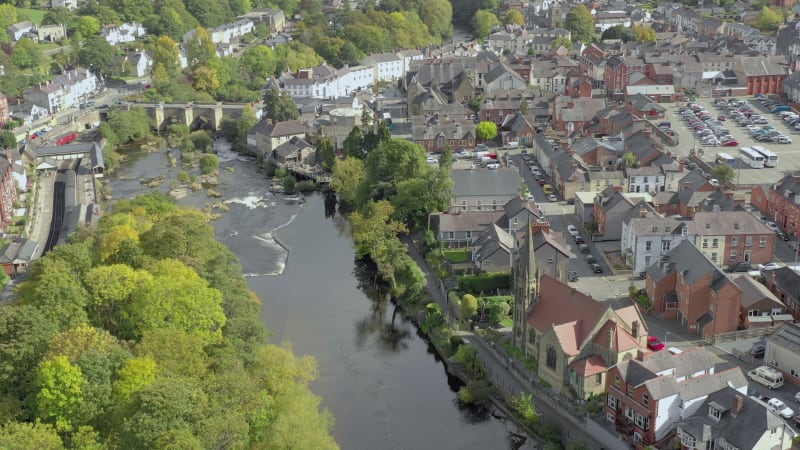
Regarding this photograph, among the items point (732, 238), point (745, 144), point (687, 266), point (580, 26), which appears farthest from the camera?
point (580, 26)

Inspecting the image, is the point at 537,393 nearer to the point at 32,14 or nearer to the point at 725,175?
the point at 725,175

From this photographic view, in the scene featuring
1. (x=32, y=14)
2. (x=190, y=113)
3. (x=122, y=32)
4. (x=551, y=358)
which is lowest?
(x=551, y=358)

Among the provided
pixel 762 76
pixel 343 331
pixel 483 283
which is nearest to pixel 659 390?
pixel 483 283

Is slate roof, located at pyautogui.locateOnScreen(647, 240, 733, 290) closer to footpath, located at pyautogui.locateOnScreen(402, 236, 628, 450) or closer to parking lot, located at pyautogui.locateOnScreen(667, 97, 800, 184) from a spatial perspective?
footpath, located at pyautogui.locateOnScreen(402, 236, 628, 450)

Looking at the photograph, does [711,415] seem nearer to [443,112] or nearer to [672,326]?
[672,326]

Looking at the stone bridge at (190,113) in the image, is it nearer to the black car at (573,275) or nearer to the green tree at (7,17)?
the green tree at (7,17)

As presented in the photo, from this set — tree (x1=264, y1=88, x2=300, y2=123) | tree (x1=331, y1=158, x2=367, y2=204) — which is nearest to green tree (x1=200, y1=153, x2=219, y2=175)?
tree (x1=264, y1=88, x2=300, y2=123)
